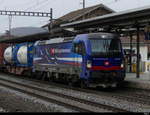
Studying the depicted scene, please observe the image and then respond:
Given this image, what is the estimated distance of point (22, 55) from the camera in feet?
80.9

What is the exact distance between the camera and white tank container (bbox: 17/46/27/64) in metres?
24.1

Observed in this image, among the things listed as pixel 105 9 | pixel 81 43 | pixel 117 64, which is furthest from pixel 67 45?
pixel 105 9

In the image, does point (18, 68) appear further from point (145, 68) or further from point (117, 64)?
point (117, 64)

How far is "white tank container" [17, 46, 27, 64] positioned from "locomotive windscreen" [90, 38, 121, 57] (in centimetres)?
1086

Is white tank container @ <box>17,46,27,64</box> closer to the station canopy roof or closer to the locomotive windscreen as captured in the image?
the station canopy roof

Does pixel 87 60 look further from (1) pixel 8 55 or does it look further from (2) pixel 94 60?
(1) pixel 8 55

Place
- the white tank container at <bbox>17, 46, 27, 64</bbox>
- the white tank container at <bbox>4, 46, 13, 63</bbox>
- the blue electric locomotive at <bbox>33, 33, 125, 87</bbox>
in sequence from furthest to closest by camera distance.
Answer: the white tank container at <bbox>4, 46, 13, 63</bbox>, the white tank container at <bbox>17, 46, 27, 64</bbox>, the blue electric locomotive at <bbox>33, 33, 125, 87</bbox>

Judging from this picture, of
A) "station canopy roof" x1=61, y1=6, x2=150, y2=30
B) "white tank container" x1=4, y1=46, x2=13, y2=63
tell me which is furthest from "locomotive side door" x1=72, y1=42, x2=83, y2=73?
"white tank container" x1=4, y1=46, x2=13, y2=63

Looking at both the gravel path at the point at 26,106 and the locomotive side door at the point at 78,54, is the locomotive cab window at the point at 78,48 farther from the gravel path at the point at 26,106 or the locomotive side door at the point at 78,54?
the gravel path at the point at 26,106

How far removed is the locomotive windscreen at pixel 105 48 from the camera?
1436 cm

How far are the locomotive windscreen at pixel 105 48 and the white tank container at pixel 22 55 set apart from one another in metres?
10.9

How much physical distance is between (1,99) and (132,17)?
8.11 metres

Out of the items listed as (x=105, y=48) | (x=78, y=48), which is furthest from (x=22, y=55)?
(x=105, y=48)

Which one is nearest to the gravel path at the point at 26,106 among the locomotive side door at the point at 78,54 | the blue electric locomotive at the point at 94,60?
the blue electric locomotive at the point at 94,60
